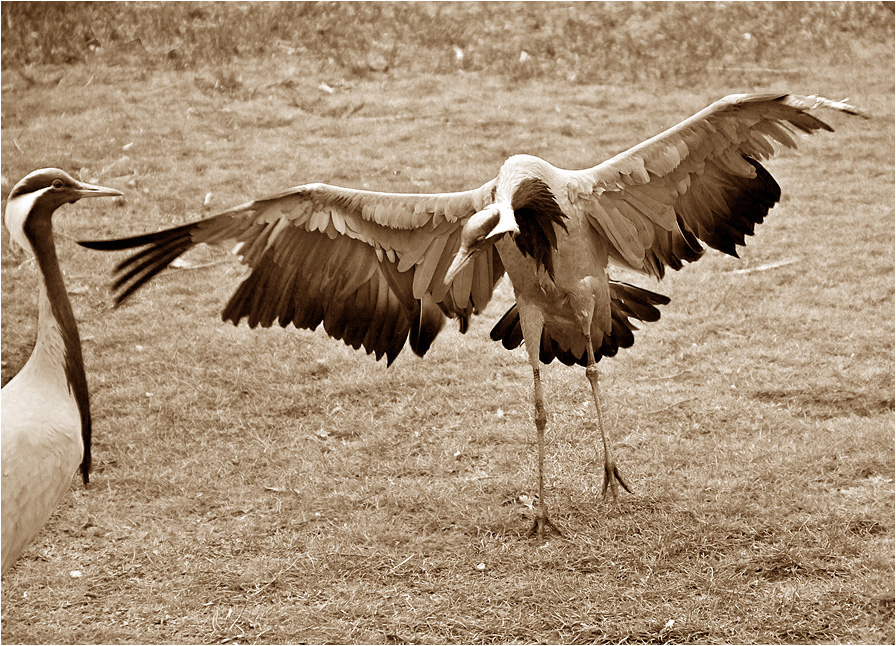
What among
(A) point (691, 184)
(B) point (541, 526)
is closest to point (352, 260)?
(B) point (541, 526)

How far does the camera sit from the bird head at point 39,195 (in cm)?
388

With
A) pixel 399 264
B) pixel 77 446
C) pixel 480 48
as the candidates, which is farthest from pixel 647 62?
pixel 77 446

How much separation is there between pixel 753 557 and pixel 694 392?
1.62 metres

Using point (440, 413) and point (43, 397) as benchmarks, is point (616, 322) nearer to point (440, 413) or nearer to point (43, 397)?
point (440, 413)

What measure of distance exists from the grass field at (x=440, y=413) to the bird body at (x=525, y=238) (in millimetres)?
563

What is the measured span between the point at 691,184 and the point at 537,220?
1007 millimetres

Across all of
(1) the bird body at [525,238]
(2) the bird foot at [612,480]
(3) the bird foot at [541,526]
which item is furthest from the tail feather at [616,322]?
(3) the bird foot at [541,526]

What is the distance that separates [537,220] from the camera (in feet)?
15.4

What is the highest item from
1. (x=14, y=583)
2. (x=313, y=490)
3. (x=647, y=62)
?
(x=647, y=62)

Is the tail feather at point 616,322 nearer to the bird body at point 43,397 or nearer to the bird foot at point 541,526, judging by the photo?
the bird foot at point 541,526

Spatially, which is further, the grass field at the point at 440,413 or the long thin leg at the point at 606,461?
the long thin leg at the point at 606,461

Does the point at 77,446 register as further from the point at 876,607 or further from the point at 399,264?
the point at 876,607

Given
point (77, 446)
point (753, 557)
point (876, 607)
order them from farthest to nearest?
point (753, 557) → point (876, 607) → point (77, 446)

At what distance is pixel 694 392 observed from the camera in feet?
19.8
